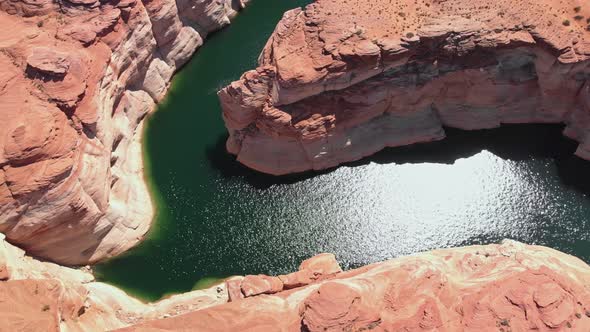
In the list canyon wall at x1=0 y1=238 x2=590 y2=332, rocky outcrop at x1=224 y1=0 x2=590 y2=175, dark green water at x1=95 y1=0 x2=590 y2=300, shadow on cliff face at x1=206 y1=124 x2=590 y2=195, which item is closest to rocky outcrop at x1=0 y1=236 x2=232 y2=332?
canyon wall at x1=0 y1=238 x2=590 y2=332

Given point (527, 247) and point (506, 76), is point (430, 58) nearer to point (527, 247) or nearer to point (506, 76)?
point (506, 76)

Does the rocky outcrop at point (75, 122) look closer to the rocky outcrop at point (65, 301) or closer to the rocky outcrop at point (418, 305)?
the rocky outcrop at point (65, 301)

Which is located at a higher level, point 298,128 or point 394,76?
point 394,76

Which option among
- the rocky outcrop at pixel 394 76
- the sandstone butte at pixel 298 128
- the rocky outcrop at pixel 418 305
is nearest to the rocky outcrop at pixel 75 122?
the sandstone butte at pixel 298 128

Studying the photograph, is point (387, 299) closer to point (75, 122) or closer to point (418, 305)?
point (418, 305)

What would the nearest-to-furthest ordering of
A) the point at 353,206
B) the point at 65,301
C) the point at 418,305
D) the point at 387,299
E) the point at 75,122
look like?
the point at 418,305
the point at 387,299
the point at 65,301
the point at 75,122
the point at 353,206

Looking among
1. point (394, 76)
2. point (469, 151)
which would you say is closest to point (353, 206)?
point (394, 76)

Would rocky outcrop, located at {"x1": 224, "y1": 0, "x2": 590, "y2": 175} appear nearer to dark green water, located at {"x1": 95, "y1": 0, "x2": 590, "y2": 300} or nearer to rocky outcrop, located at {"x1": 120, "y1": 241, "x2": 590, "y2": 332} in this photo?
dark green water, located at {"x1": 95, "y1": 0, "x2": 590, "y2": 300}
